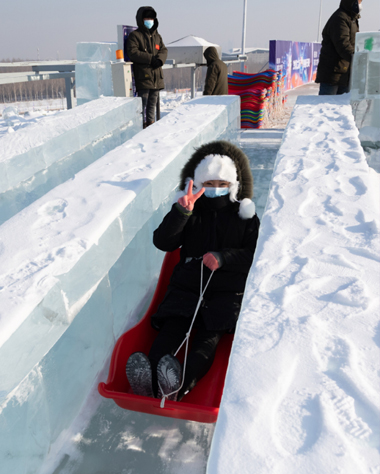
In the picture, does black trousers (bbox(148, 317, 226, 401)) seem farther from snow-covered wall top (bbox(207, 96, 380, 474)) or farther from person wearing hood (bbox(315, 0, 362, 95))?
person wearing hood (bbox(315, 0, 362, 95))

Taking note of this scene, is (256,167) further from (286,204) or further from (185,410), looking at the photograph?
(185,410)

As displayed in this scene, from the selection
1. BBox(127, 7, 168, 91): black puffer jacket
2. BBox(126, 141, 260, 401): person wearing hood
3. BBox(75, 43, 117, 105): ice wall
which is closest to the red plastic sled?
BBox(126, 141, 260, 401): person wearing hood

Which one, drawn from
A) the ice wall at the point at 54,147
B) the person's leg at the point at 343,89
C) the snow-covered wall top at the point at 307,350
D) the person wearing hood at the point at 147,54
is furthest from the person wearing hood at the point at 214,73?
the snow-covered wall top at the point at 307,350

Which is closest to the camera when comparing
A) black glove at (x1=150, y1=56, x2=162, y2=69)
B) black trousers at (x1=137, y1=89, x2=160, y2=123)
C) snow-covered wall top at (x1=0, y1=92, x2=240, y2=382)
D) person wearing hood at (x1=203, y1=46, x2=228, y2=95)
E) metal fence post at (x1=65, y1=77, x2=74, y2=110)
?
snow-covered wall top at (x1=0, y1=92, x2=240, y2=382)

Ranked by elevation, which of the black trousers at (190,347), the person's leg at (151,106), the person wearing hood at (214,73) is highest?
the person wearing hood at (214,73)

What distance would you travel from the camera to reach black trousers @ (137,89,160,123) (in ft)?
19.3

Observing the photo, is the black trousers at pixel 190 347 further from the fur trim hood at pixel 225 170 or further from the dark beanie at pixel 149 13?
the dark beanie at pixel 149 13

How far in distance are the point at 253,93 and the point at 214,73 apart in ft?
4.34

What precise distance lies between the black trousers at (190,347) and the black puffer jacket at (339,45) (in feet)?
14.9

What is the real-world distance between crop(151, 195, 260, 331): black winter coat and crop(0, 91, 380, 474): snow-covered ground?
255mm

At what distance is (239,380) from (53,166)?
346 centimetres

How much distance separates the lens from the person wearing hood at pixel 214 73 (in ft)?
20.2

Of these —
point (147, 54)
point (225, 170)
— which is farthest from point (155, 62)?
point (225, 170)

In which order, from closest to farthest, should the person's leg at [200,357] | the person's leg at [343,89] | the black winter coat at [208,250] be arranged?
the person's leg at [200,357] → the black winter coat at [208,250] → the person's leg at [343,89]
